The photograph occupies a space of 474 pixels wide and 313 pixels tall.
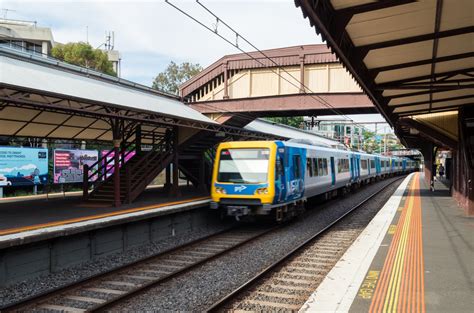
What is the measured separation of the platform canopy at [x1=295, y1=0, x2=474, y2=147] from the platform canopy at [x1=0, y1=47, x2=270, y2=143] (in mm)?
5923

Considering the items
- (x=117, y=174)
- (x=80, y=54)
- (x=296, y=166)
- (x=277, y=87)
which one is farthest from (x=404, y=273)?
(x=80, y=54)

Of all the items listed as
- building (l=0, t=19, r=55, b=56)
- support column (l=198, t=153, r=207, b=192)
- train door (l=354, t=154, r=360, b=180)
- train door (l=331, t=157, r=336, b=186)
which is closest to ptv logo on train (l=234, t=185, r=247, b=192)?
support column (l=198, t=153, r=207, b=192)

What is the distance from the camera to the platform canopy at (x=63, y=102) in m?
9.16

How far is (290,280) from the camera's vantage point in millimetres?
7500

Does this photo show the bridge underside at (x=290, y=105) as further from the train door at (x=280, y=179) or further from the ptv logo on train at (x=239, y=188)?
the ptv logo on train at (x=239, y=188)

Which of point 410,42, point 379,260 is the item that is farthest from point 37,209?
point 410,42

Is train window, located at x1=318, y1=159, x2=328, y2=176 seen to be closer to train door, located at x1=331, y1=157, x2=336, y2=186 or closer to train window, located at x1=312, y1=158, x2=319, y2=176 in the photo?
train window, located at x1=312, y1=158, x2=319, y2=176

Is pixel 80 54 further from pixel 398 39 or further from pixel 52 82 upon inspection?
pixel 398 39

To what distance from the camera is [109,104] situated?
1039cm

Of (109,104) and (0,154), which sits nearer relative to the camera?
(109,104)

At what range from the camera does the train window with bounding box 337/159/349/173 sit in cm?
2049

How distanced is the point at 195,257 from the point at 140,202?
511 centimetres

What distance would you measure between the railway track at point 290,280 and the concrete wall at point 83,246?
4.11 meters

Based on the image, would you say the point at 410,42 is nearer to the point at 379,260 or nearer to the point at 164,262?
the point at 379,260
